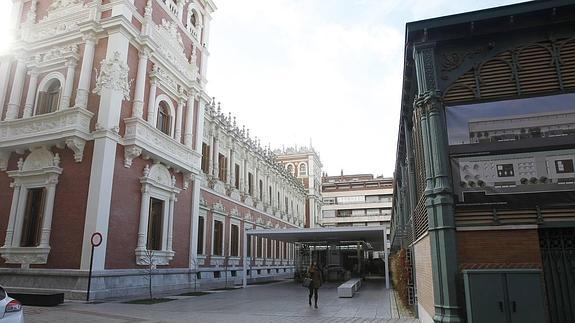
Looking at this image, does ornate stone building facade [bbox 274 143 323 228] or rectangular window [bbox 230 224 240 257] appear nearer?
rectangular window [bbox 230 224 240 257]

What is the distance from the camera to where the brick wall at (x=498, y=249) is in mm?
6758

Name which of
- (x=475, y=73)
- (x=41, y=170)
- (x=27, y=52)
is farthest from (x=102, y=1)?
(x=475, y=73)

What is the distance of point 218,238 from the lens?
2733 cm

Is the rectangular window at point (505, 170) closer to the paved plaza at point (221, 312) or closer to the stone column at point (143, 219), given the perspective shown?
the paved plaza at point (221, 312)

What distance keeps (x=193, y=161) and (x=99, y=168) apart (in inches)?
258

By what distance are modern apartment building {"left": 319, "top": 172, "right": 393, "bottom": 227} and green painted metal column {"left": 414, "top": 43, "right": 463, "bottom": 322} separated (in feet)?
247

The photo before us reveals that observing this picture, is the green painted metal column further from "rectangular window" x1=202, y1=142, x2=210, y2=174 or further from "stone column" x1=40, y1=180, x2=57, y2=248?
"rectangular window" x1=202, y1=142, x2=210, y2=174

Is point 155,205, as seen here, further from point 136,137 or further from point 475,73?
point 475,73

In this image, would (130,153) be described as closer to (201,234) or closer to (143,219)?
(143,219)

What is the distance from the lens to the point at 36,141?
1686cm

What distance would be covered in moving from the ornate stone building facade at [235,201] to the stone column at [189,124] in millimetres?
3635

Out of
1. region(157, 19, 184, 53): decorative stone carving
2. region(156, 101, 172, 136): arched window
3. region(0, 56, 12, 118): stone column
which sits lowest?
region(156, 101, 172, 136): arched window

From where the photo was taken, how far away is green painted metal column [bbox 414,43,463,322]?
22.5ft

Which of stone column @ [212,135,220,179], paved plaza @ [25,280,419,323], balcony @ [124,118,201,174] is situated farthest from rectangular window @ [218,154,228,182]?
paved plaza @ [25,280,419,323]
